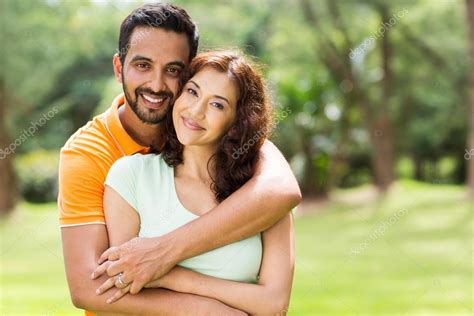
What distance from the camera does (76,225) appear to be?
2.27 meters

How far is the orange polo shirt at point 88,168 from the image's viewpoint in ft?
7.48

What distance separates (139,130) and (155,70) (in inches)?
9.6

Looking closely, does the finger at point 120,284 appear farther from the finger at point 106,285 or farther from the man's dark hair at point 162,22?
the man's dark hair at point 162,22

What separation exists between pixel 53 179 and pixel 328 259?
37.2 feet

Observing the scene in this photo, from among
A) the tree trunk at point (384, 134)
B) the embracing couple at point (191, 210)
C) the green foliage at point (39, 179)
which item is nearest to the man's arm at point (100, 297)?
the embracing couple at point (191, 210)

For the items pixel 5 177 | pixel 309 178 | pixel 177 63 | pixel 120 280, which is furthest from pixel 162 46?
pixel 5 177

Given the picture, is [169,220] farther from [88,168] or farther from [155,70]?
[155,70]

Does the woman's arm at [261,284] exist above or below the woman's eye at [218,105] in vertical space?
below

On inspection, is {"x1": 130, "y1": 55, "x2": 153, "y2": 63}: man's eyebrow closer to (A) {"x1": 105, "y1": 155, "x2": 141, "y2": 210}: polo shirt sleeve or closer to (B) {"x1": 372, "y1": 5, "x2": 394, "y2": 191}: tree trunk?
(A) {"x1": 105, "y1": 155, "x2": 141, "y2": 210}: polo shirt sleeve

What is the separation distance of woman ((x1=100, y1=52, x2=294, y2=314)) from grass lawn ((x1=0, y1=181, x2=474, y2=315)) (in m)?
4.67

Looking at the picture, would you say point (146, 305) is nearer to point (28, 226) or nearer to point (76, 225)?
point (76, 225)

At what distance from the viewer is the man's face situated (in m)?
2.56

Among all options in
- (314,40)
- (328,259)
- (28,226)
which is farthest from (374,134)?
(28,226)

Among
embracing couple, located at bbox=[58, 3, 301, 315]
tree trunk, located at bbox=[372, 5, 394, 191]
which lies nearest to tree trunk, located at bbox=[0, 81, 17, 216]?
tree trunk, located at bbox=[372, 5, 394, 191]
